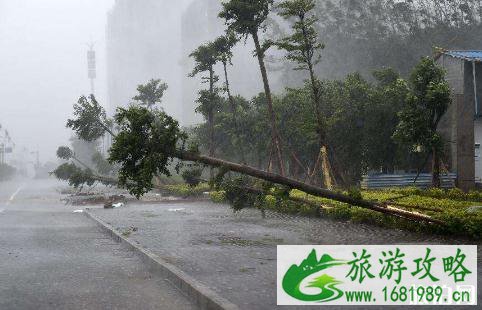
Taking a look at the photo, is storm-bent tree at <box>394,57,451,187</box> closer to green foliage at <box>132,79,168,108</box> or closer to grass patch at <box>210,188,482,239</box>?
grass patch at <box>210,188,482,239</box>

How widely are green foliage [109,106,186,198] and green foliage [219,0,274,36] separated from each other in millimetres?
12660

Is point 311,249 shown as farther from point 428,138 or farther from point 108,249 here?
point 428,138

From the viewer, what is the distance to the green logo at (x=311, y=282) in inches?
254

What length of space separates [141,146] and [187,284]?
4195 millimetres

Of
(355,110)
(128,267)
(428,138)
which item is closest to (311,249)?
(128,267)

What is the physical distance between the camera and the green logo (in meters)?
6.45

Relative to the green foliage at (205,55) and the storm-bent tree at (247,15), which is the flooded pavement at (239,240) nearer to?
the storm-bent tree at (247,15)

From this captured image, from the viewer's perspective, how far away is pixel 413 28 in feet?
174

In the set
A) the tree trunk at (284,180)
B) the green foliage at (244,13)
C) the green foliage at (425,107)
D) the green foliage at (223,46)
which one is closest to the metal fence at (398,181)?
the green foliage at (425,107)

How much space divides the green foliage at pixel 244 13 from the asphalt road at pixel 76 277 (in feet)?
39.9

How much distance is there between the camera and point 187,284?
7.59 metres

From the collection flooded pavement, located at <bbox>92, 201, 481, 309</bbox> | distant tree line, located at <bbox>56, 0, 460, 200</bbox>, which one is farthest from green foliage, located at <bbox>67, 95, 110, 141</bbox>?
flooded pavement, located at <bbox>92, 201, 481, 309</bbox>

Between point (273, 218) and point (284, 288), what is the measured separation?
36.3 ft

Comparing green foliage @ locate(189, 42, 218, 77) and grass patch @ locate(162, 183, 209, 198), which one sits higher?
green foliage @ locate(189, 42, 218, 77)
